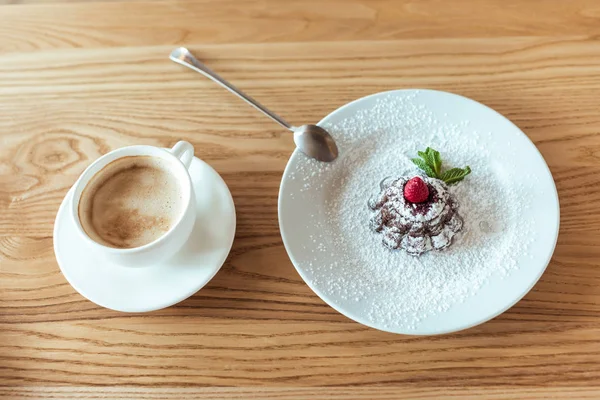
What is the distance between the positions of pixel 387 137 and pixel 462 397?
1.49 feet

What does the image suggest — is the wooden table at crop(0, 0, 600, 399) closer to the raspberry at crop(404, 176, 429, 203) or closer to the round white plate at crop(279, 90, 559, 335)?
the round white plate at crop(279, 90, 559, 335)

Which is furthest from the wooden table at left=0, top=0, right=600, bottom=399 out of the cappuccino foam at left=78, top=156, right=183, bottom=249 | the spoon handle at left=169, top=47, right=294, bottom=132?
the cappuccino foam at left=78, top=156, right=183, bottom=249

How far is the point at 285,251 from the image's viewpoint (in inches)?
36.2

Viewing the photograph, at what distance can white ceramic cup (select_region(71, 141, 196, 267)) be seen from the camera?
79 cm

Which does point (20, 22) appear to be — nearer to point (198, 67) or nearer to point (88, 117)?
point (88, 117)

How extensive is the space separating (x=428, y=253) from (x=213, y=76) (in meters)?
0.53

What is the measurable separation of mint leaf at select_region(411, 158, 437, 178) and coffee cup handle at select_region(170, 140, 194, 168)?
39 cm

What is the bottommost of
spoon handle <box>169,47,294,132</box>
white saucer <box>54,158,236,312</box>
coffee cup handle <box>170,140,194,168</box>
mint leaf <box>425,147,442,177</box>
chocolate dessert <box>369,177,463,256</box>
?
white saucer <box>54,158,236,312</box>

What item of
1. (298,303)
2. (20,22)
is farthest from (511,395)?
(20,22)

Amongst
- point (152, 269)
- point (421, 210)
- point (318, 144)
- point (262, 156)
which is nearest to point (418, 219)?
point (421, 210)

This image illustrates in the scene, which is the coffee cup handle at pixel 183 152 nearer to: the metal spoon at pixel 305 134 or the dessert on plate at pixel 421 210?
the metal spoon at pixel 305 134

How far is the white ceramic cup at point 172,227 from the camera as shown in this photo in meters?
0.79

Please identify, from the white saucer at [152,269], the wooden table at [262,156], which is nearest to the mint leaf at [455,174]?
the wooden table at [262,156]

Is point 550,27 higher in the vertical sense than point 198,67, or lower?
higher
